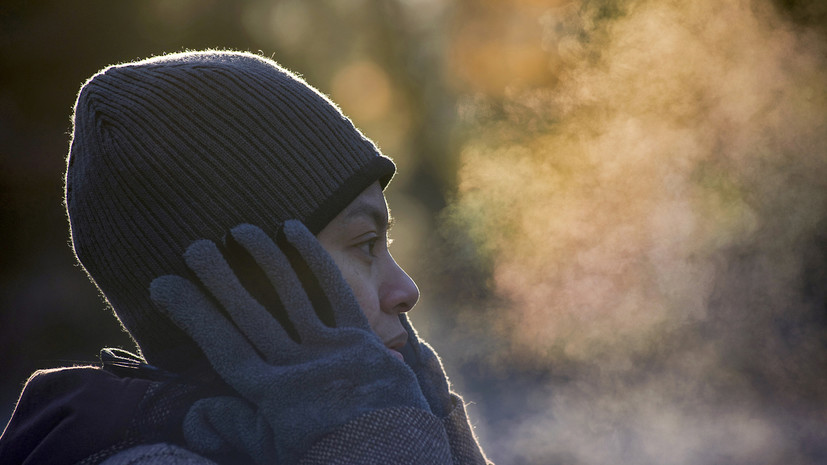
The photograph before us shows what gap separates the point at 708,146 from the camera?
10.1 meters

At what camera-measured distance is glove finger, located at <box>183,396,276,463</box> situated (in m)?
1.26

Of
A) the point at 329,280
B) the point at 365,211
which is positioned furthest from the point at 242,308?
the point at 365,211

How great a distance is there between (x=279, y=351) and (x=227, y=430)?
179 mm

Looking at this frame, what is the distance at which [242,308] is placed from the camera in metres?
1.34

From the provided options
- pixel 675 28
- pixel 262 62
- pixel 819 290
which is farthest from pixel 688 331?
pixel 262 62

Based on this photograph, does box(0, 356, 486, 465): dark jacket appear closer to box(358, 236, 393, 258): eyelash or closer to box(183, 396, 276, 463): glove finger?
box(183, 396, 276, 463): glove finger

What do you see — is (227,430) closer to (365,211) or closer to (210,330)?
(210,330)

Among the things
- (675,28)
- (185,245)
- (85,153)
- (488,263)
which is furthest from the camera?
(488,263)

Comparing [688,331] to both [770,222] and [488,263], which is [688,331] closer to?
[770,222]

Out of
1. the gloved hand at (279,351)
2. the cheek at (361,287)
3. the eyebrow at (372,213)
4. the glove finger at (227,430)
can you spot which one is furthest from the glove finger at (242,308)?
the eyebrow at (372,213)

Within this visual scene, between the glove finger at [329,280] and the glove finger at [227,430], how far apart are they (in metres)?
0.26

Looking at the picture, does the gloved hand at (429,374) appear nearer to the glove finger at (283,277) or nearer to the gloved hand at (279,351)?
the gloved hand at (279,351)

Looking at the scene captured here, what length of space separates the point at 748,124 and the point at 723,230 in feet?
5.50

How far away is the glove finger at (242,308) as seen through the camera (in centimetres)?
133
